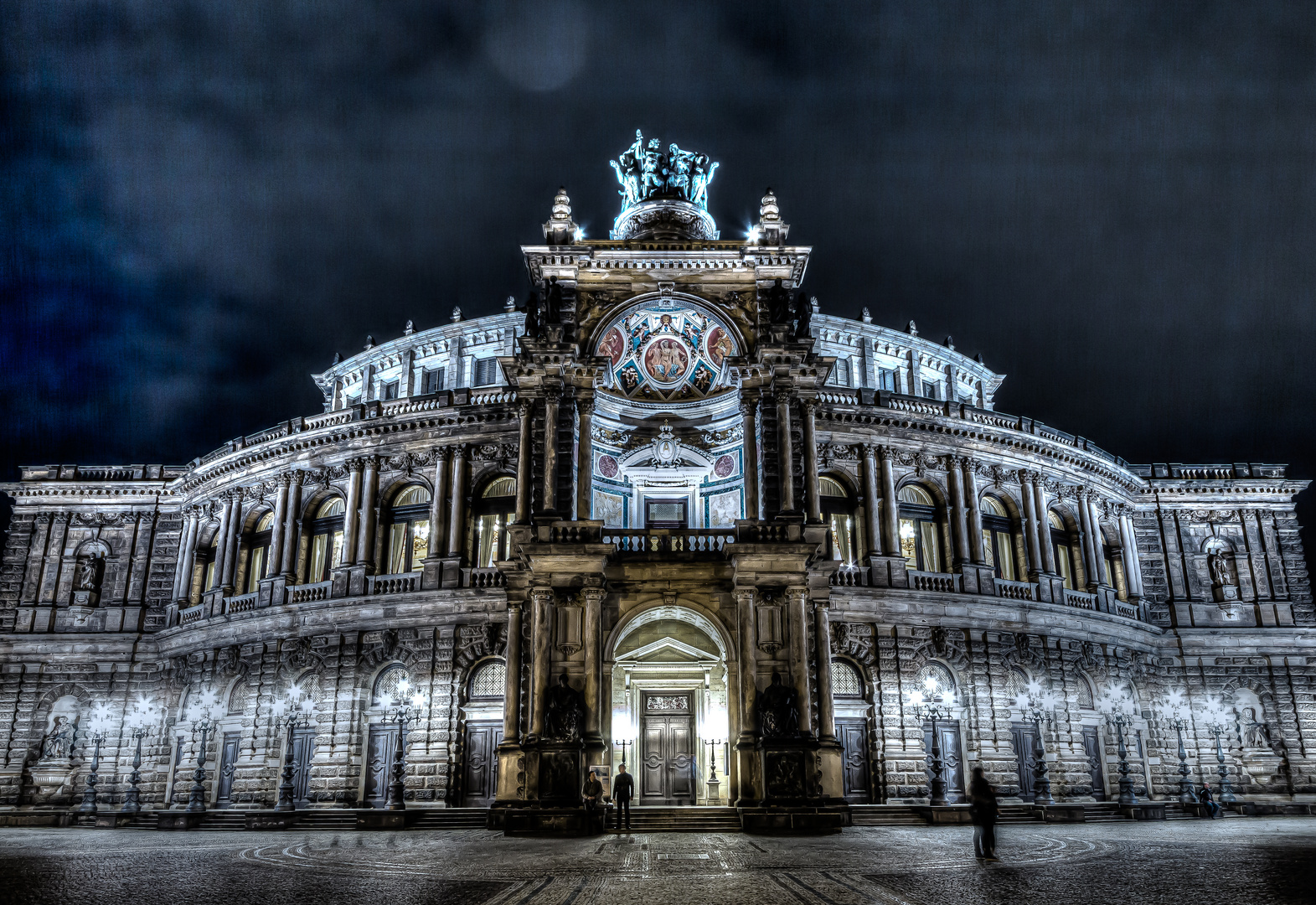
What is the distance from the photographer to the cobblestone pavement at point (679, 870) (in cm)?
1058

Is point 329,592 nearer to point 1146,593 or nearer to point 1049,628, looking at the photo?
point 1049,628

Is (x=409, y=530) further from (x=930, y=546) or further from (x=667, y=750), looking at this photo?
(x=930, y=546)

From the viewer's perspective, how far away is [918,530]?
3653 centimetres

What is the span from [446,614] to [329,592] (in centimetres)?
503

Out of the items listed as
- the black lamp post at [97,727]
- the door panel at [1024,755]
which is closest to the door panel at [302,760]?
the black lamp post at [97,727]

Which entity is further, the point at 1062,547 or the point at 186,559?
the point at 186,559

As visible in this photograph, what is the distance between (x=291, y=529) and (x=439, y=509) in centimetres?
638

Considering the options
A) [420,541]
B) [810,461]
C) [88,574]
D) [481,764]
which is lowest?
[481,764]

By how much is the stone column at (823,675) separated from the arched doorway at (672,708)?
294 cm

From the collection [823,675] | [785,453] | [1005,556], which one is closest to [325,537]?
[785,453]

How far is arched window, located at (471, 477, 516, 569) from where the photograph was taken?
34906mm

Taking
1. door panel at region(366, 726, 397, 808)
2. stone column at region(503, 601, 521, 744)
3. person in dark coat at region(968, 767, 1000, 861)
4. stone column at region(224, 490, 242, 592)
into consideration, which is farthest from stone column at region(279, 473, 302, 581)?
person in dark coat at region(968, 767, 1000, 861)

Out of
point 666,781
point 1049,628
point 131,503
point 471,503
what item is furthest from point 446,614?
point 1049,628

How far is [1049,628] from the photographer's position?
118ft
